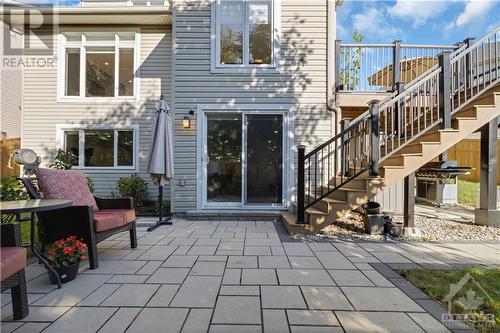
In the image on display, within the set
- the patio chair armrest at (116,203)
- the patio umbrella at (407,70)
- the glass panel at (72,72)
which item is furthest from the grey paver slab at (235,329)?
the glass panel at (72,72)

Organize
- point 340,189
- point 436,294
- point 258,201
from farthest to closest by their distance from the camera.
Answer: point 258,201 < point 340,189 < point 436,294

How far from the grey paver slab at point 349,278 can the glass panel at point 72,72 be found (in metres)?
7.71

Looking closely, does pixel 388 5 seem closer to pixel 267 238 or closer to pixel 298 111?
pixel 298 111

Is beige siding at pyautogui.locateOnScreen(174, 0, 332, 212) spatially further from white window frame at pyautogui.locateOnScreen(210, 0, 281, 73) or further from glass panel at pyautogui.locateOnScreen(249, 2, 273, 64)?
glass panel at pyautogui.locateOnScreen(249, 2, 273, 64)

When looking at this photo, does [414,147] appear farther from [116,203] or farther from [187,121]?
[116,203]

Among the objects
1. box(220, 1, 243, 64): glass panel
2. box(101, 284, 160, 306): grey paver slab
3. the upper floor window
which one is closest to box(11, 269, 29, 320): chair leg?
box(101, 284, 160, 306): grey paver slab

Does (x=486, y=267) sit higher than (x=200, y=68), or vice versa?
(x=200, y=68)

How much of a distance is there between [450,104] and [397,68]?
2005 mm

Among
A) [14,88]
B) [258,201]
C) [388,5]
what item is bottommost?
[258,201]

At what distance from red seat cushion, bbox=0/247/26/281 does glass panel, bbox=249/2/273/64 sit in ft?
18.1

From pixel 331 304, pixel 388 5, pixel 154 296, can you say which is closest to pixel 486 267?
pixel 331 304

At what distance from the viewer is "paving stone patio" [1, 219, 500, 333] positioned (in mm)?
2100

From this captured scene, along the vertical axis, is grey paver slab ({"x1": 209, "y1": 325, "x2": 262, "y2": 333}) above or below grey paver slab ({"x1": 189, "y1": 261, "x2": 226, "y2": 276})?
above

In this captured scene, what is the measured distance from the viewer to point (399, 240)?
4496mm
